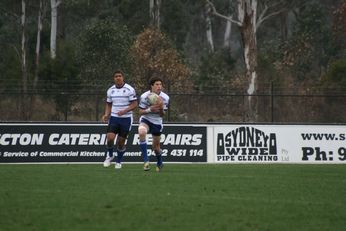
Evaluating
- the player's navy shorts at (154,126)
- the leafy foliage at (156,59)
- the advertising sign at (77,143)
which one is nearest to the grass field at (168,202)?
the player's navy shorts at (154,126)

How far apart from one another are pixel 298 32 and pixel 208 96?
30269 mm

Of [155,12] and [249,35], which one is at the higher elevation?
[155,12]

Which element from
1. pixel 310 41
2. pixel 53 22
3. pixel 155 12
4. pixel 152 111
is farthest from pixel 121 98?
pixel 310 41

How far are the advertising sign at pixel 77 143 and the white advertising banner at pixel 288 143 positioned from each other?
4.01 feet

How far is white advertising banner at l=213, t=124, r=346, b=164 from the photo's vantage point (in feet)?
80.6

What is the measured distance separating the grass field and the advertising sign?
6.57 metres

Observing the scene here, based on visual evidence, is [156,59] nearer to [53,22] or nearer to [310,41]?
[53,22]

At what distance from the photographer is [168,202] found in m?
11.4

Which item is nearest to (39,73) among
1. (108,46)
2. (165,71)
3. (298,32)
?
(108,46)

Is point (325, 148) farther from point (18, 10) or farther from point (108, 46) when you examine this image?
point (18, 10)

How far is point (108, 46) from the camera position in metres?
43.5

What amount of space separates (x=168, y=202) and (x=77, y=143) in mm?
12302

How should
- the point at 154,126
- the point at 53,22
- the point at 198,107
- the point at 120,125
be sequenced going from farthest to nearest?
the point at 53,22
the point at 198,107
the point at 120,125
the point at 154,126

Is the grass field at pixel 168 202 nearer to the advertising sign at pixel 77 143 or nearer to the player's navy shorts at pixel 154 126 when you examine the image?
the player's navy shorts at pixel 154 126
